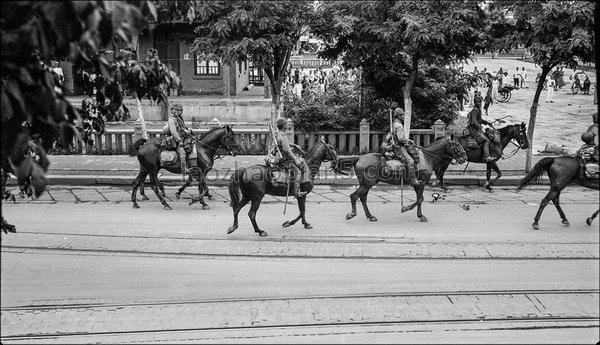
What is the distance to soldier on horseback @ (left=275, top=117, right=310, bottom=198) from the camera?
11852mm

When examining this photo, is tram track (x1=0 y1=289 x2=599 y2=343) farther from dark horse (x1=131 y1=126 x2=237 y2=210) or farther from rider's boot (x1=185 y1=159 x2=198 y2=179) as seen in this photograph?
rider's boot (x1=185 y1=159 x2=198 y2=179)

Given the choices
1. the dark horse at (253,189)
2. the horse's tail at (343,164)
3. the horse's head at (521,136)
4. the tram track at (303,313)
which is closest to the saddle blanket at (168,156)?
the dark horse at (253,189)

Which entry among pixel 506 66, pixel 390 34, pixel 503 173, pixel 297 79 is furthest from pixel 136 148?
pixel 506 66

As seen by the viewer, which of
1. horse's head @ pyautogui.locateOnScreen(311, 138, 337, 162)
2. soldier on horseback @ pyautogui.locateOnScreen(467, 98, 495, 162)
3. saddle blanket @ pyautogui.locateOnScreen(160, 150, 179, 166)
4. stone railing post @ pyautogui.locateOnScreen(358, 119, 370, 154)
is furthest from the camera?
stone railing post @ pyautogui.locateOnScreen(358, 119, 370, 154)

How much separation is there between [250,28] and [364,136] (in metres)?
5.23

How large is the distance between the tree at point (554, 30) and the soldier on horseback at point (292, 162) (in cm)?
787

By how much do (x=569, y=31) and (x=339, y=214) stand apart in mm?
7874

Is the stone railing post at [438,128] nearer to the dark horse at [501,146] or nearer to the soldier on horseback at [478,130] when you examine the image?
the dark horse at [501,146]

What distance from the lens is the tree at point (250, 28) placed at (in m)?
16.7

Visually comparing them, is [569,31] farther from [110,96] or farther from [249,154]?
[110,96]

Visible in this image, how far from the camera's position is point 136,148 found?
15062 mm

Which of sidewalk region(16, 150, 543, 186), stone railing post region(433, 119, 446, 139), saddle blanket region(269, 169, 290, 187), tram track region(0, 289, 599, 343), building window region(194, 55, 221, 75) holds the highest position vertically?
building window region(194, 55, 221, 75)

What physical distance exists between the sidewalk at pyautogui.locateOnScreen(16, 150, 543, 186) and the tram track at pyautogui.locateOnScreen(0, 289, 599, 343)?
8087 millimetres

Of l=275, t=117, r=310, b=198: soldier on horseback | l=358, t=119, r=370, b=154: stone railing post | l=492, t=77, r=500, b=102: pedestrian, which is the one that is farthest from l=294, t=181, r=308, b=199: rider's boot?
l=492, t=77, r=500, b=102: pedestrian
